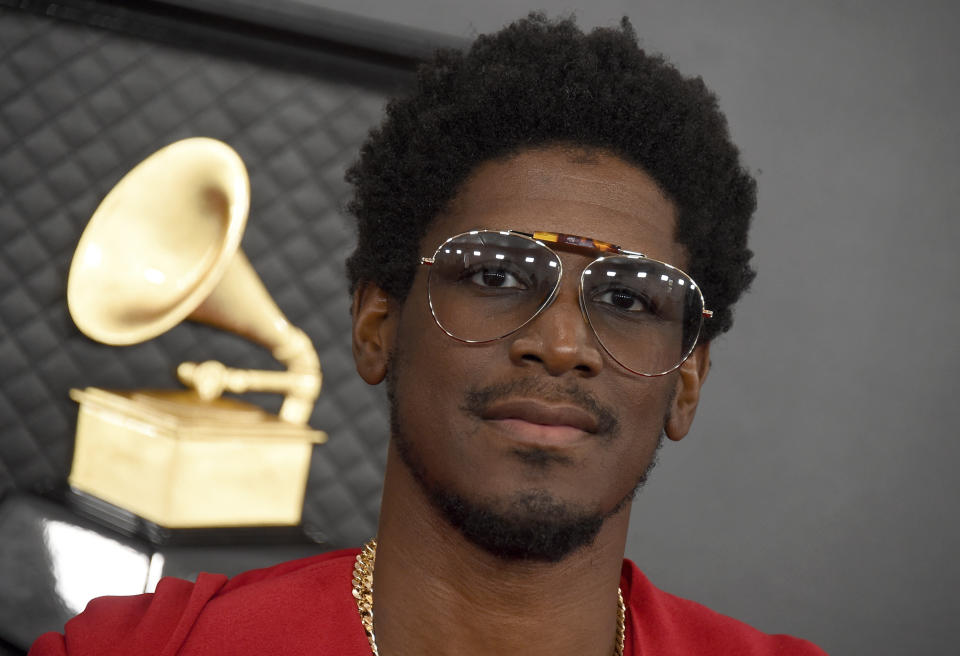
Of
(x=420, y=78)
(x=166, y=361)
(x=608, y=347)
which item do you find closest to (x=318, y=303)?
(x=166, y=361)

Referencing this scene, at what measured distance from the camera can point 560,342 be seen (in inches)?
34.4

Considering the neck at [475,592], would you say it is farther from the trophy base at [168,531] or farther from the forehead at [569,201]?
the trophy base at [168,531]

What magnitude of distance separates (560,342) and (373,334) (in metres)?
0.27

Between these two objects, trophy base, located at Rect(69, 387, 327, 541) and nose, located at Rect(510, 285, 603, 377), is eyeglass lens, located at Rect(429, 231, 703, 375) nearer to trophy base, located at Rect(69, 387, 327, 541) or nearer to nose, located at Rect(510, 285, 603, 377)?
nose, located at Rect(510, 285, 603, 377)

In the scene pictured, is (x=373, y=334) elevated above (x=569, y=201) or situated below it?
below

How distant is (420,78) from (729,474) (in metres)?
1.32

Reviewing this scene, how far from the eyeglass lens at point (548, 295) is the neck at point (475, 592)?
0.16m

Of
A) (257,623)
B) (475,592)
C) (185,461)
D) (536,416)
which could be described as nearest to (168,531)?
(185,461)

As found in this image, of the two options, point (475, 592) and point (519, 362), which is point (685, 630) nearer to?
point (475, 592)

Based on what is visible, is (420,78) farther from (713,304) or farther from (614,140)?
(713,304)

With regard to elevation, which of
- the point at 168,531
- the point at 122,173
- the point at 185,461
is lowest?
the point at 168,531

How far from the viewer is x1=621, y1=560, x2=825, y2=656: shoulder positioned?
3.56 ft

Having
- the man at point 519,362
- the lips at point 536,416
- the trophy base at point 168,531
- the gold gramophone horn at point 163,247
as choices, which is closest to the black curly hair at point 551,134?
the man at point 519,362

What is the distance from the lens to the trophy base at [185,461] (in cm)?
153
